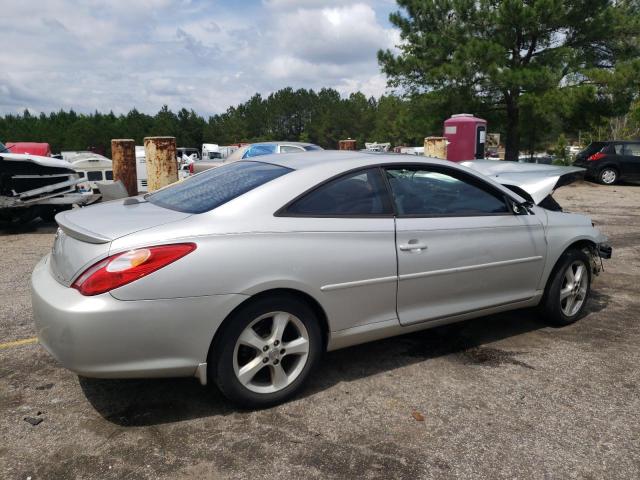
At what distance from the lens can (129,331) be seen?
2.71m

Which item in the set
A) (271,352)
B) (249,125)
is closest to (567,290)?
(271,352)

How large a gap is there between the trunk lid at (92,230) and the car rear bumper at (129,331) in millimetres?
136

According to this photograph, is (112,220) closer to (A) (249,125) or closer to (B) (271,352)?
(B) (271,352)

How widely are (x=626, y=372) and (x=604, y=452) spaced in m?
1.12

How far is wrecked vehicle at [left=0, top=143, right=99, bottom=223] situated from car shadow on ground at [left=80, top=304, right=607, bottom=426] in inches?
245

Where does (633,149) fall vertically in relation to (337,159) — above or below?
above

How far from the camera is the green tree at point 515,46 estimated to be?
18.4 m

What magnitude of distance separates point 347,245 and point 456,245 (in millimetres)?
864

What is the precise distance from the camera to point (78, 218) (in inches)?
129

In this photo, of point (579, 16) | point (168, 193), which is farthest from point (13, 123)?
point (168, 193)

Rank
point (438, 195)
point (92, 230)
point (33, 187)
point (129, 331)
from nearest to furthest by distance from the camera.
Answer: point (129, 331), point (92, 230), point (438, 195), point (33, 187)

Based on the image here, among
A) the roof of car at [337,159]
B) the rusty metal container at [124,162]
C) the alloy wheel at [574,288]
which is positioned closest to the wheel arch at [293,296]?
the roof of car at [337,159]

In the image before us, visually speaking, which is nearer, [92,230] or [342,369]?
[92,230]

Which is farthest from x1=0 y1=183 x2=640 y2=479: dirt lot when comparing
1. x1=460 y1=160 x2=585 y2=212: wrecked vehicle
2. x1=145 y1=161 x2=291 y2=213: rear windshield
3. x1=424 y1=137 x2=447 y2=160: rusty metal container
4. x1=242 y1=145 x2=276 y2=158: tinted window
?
x1=424 y1=137 x2=447 y2=160: rusty metal container
